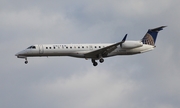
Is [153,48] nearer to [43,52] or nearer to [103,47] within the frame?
[103,47]

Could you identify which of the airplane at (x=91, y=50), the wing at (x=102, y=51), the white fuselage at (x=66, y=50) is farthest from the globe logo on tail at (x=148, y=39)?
the wing at (x=102, y=51)

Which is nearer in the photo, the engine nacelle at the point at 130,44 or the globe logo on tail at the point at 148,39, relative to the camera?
the engine nacelle at the point at 130,44

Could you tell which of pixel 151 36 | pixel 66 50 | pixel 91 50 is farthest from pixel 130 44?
pixel 66 50

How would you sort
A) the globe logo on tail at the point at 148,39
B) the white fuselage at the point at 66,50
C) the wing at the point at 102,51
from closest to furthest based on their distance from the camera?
the white fuselage at the point at 66,50 < the wing at the point at 102,51 < the globe logo on tail at the point at 148,39

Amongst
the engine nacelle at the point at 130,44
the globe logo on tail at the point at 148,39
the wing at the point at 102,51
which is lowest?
the wing at the point at 102,51

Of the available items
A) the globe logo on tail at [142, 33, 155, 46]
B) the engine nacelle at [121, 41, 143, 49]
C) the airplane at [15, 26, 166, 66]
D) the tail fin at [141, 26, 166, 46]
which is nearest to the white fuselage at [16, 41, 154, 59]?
the airplane at [15, 26, 166, 66]

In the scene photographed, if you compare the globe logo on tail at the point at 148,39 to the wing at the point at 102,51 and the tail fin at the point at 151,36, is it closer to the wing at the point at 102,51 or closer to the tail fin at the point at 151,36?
the tail fin at the point at 151,36

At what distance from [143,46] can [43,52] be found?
40.5ft

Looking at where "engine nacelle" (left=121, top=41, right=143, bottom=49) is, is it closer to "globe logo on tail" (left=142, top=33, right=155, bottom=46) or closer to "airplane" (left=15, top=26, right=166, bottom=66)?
"airplane" (left=15, top=26, right=166, bottom=66)

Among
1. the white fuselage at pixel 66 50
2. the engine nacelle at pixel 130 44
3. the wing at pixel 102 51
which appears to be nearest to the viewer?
the white fuselage at pixel 66 50

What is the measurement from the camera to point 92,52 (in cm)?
5869

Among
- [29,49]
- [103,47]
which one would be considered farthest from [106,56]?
[29,49]

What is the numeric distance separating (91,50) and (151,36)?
8.44 metres

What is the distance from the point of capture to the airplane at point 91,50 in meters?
57.5
